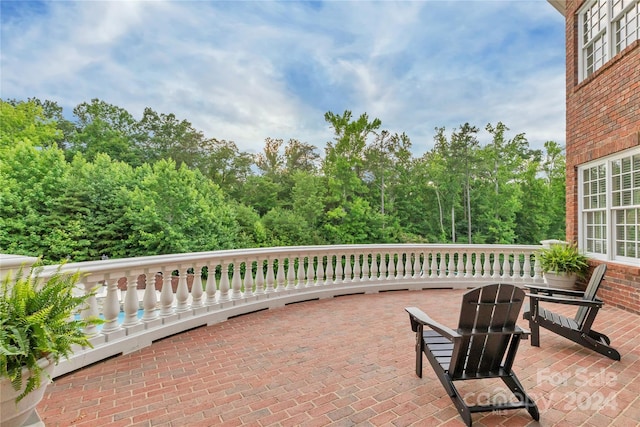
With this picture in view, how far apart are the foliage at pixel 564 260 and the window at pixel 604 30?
3534 mm

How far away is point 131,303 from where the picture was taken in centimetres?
349

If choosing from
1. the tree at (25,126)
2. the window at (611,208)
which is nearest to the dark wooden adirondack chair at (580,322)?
the window at (611,208)

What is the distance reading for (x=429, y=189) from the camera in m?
24.0

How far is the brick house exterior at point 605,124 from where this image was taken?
4977 mm

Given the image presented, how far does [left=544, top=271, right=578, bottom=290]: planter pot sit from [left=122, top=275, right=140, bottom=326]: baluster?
7.30m

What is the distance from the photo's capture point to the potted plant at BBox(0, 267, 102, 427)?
1543mm

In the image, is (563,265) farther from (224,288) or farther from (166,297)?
(166,297)

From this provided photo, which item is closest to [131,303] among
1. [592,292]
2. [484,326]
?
[484,326]

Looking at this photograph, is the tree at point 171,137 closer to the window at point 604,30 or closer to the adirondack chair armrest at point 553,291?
the window at point 604,30

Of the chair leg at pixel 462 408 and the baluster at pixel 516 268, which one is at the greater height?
the baluster at pixel 516 268

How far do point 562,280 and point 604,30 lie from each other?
480 cm

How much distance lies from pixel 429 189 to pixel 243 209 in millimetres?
14270

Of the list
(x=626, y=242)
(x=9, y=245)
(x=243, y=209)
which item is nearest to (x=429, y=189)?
(x=243, y=209)

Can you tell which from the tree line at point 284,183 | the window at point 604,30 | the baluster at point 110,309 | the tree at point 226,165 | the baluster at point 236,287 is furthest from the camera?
the tree at point 226,165
